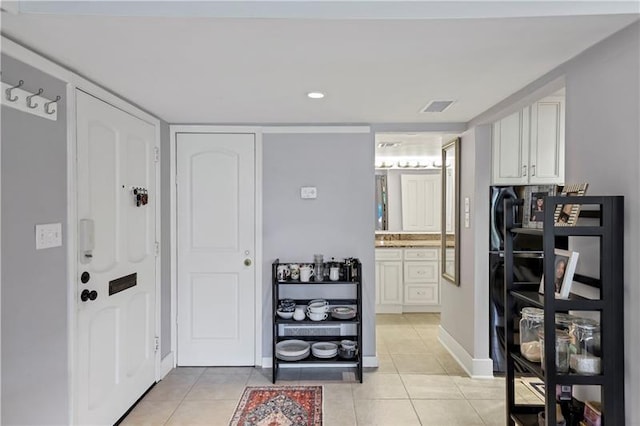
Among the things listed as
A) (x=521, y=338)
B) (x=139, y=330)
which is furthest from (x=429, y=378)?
(x=139, y=330)

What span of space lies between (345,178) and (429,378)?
1.86 metres

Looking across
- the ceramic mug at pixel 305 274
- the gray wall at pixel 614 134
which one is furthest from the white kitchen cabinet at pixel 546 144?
the ceramic mug at pixel 305 274

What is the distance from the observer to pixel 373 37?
1739 mm

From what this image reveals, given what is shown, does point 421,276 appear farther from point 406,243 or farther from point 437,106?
point 437,106

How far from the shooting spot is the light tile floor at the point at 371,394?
8.88 feet

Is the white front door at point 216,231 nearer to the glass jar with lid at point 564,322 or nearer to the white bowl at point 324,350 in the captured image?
the white bowl at point 324,350

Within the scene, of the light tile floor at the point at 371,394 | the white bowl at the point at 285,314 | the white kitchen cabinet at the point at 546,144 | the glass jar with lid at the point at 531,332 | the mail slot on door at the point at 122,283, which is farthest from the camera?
the white bowl at the point at 285,314

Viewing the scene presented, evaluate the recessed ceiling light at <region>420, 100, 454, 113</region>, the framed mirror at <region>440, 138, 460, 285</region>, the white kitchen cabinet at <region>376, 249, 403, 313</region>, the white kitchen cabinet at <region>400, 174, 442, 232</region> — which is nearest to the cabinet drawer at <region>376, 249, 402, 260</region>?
the white kitchen cabinet at <region>376, 249, 403, 313</region>

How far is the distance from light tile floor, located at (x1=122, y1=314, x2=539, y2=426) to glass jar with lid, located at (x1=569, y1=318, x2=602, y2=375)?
112 centimetres

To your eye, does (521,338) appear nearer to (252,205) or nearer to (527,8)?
(527,8)

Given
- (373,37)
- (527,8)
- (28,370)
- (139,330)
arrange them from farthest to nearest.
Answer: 1. (139,330)
2. (28,370)
3. (373,37)
4. (527,8)

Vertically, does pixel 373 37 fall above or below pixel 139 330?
above

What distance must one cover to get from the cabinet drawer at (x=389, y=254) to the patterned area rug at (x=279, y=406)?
257 centimetres

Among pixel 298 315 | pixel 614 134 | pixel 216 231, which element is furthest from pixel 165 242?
pixel 614 134
